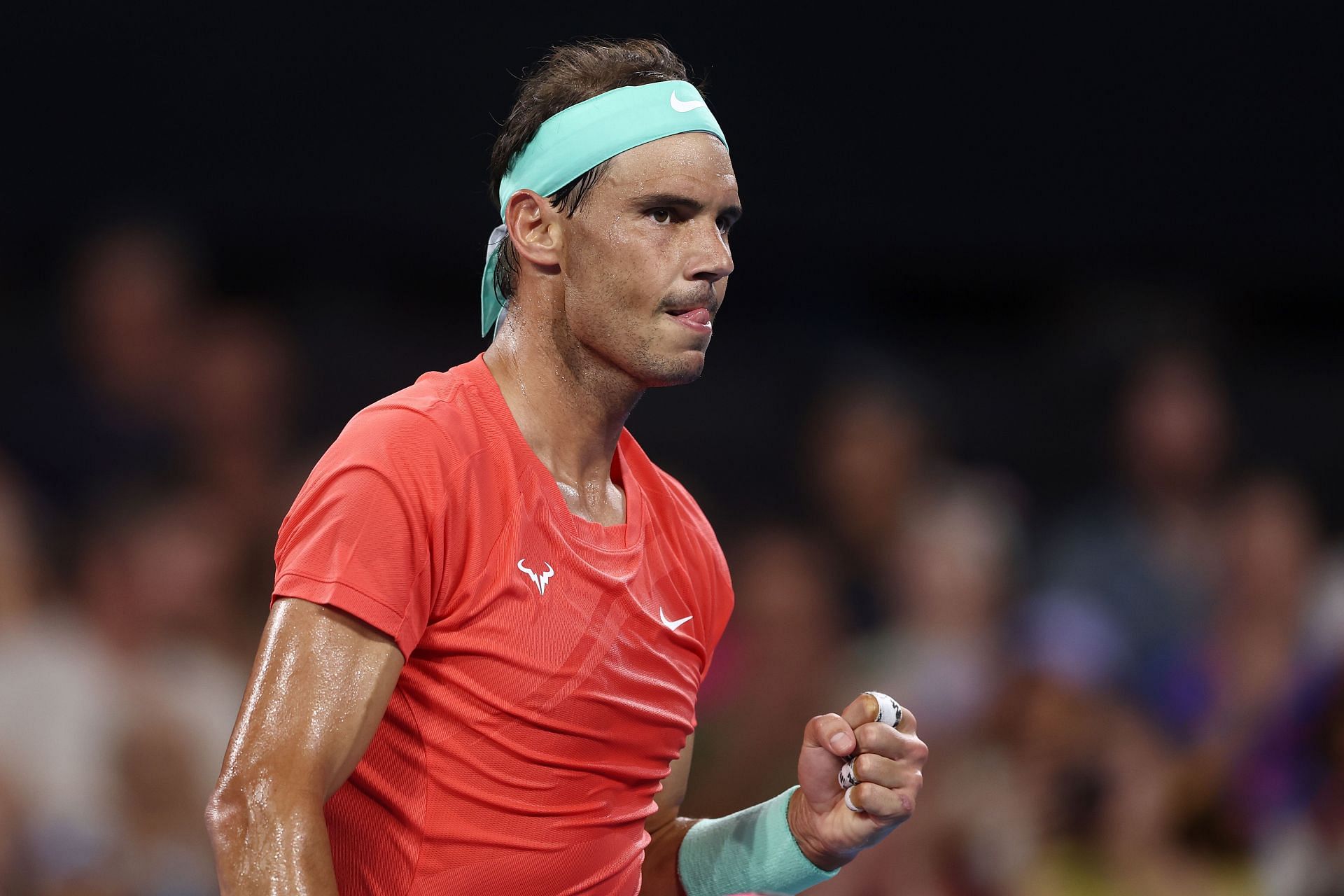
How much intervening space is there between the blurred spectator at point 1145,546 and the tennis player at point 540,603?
2974 millimetres

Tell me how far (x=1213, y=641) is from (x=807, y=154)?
9.21 ft

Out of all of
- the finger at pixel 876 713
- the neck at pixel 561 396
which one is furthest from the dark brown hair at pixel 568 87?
the finger at pixel 876 713

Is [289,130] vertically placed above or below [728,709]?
above

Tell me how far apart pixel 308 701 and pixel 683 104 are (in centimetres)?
116

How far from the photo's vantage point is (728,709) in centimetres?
509

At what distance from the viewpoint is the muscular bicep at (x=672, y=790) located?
9.21 ft

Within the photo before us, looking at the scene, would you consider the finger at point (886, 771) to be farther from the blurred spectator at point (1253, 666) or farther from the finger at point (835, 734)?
the blurred spectator at point (1253, 666)

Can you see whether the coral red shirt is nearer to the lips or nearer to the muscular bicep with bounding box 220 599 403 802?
the muscular bicep with bounding box 220 599 403 802

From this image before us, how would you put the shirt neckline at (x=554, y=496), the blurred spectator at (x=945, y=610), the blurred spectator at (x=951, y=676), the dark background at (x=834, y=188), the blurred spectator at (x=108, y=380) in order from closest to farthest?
the shirt neckline at (x=554, y=496), the blurred spectator at (x=951, y=676), the blurred spectator at (x=945, y=610), the blurred spectator at (x=108, y=380), the dark background at (x=834, y=188)

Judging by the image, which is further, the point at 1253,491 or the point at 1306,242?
the point at 1306,242

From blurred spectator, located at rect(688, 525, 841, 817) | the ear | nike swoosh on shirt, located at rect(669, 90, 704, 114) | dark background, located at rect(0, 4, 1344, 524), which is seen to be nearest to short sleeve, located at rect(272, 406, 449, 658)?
the ear

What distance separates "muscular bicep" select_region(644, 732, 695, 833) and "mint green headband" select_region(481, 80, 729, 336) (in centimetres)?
104

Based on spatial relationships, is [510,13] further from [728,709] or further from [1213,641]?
[1213,641]

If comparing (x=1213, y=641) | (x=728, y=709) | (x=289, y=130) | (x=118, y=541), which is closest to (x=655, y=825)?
(x=728, y=709)
